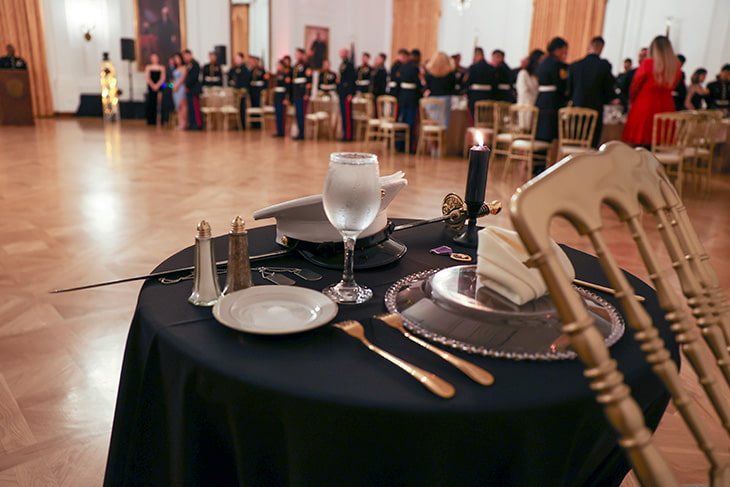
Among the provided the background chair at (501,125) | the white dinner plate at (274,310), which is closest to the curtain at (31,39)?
the background chair at (501,125)

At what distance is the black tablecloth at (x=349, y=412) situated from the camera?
1.89 ft

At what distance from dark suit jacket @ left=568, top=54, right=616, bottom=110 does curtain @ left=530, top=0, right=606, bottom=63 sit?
375cm

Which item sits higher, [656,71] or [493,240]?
[656,71]

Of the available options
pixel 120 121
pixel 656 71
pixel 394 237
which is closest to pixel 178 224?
pixel 394 237

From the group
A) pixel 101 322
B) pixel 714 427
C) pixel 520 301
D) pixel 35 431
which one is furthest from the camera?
pixel 101 322

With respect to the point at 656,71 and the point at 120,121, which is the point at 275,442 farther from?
the point at 120,121

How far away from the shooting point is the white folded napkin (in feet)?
2.40

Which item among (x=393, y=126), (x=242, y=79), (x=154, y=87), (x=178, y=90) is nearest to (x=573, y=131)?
(x=393, y=126)

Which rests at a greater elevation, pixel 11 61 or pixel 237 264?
pixel 11 61

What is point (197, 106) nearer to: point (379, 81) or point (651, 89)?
point (379, 81)

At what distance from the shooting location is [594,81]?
5293mm

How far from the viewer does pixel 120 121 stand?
35.9 ft

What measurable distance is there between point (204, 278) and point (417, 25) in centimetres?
1198

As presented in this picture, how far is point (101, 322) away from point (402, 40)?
37.3 ft
